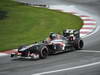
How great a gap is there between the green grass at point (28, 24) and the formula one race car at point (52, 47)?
2961 mm

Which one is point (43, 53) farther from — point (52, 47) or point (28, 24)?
point (28, 24)

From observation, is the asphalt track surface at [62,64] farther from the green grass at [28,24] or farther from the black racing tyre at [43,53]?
the green grass at [28,24]

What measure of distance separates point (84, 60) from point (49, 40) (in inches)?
86.8

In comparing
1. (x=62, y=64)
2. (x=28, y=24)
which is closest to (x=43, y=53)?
(x=62, y=64)

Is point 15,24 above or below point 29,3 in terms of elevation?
below

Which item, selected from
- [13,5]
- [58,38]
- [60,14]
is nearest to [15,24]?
[60,14]

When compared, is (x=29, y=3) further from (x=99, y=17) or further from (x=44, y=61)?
(x=44, y=61)

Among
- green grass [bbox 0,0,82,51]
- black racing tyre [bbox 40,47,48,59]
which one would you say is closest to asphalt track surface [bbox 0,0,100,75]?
black racing tyre [bbox 40,47,48,59]

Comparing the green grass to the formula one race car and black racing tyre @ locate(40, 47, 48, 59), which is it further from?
black racing tyre @ locate(40, 47, 48, 59)

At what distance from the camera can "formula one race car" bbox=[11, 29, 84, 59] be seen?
14508 millimetres

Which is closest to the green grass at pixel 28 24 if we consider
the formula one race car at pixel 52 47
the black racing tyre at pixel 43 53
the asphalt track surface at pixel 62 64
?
the formula one race car at pixel 52 47

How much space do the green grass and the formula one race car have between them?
296 cm

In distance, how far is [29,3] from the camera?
103 feet

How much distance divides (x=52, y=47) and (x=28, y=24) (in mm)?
8542
